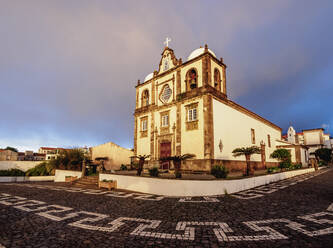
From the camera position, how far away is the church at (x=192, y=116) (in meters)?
15.4

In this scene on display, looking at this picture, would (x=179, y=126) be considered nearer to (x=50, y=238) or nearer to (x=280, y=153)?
(x=280, y=153)

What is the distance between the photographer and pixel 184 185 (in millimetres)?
8859

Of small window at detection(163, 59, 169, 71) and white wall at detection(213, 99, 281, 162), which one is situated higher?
small window at detection(163, 59, 169, 71)

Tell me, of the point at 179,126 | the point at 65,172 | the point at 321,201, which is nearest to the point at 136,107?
the point at 179,126

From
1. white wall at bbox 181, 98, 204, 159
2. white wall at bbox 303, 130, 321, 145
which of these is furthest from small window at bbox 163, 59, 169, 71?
white wall at bbox 303, 130, 321, 145

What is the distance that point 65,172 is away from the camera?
18.3m

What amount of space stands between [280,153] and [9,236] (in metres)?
21.2

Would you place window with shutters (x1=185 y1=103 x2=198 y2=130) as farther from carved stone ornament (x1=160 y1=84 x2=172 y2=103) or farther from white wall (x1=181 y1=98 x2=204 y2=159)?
carved stone ornament (x1=160 y1=84 x2=172 y2=103)

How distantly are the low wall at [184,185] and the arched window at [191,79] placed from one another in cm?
992

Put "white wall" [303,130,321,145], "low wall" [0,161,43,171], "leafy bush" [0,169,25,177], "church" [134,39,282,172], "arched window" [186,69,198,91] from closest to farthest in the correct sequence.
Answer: "church" [134,39,282,172] → "arched window" [186,69,198,91] → "leafy bush" [0,169,25,177] → "low wall" [0,161,43,171] → "white wall" [303,130,321,145]

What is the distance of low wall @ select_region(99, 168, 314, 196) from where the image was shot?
8758mm

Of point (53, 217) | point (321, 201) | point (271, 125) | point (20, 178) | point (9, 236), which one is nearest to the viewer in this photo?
point (9, 236)

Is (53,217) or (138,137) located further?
(138,137)

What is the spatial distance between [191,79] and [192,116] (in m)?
3.87
